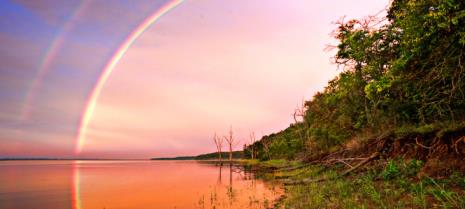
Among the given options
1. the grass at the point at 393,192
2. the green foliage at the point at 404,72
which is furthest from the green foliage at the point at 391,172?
the green foliage at the point at 404,72

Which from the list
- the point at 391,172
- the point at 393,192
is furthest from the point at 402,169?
the point at 393,192

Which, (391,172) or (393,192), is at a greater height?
(391,172)

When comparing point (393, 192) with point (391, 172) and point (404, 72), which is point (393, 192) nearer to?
point (391, 172)

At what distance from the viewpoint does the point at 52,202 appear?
821 inches

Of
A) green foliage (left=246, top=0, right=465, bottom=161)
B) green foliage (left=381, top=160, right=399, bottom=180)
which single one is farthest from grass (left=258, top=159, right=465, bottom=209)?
green foliage (left=246, top=0, right=465, bottom=161)

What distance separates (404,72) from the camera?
577 inches

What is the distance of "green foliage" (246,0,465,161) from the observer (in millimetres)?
11484

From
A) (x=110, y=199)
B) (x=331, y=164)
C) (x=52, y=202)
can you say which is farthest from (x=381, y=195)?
(x=52, y=202)

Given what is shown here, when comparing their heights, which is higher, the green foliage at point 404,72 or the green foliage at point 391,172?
the green foliage at point 404,72

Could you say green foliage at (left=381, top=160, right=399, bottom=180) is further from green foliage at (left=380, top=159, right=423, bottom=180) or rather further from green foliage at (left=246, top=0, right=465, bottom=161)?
green foliage at (left=246, top=0, right=465, bottom=161)

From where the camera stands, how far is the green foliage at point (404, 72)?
37.7ft

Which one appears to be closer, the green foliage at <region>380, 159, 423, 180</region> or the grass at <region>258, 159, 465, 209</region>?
the grass at <region>258, 159, 465, 209</region>

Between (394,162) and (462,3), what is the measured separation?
298 inches

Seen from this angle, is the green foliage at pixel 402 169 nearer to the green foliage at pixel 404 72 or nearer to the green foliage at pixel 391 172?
the green foliage at pixel 391 172
